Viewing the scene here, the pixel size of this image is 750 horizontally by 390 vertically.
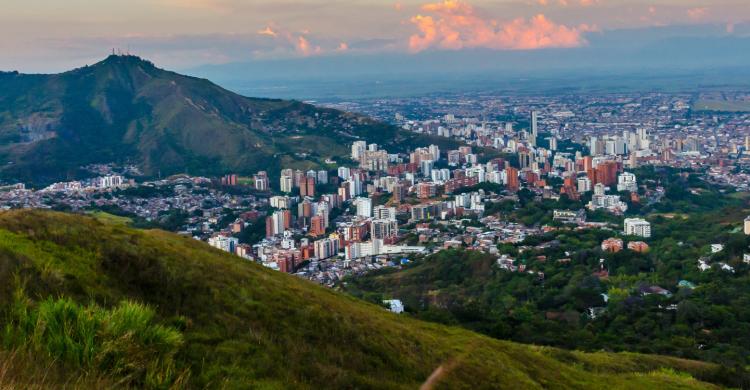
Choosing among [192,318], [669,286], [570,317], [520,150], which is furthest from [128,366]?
[520,150]

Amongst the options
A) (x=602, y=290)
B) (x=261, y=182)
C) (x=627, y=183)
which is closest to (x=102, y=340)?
(x=602, y=290)

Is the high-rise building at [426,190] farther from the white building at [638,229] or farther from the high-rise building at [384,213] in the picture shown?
the white building at [638,229]

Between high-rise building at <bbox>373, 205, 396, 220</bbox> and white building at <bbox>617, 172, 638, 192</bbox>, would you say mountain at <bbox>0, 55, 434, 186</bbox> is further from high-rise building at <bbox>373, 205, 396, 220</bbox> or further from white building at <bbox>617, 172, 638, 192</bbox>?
white building at <bbox>617, 172, 638, 192</bbox>

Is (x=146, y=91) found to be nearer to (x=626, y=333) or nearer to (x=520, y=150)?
(x=520, y=150)

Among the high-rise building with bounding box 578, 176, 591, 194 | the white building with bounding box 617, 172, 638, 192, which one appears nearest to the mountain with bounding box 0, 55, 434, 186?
the high-rise building with bounding box 578, 176, 591, 194

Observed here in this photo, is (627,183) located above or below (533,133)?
below

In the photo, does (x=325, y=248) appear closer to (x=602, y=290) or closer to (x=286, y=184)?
(x=602, y=290)

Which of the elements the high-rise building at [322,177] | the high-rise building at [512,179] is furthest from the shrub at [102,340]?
the high-rise building at [322,177]
